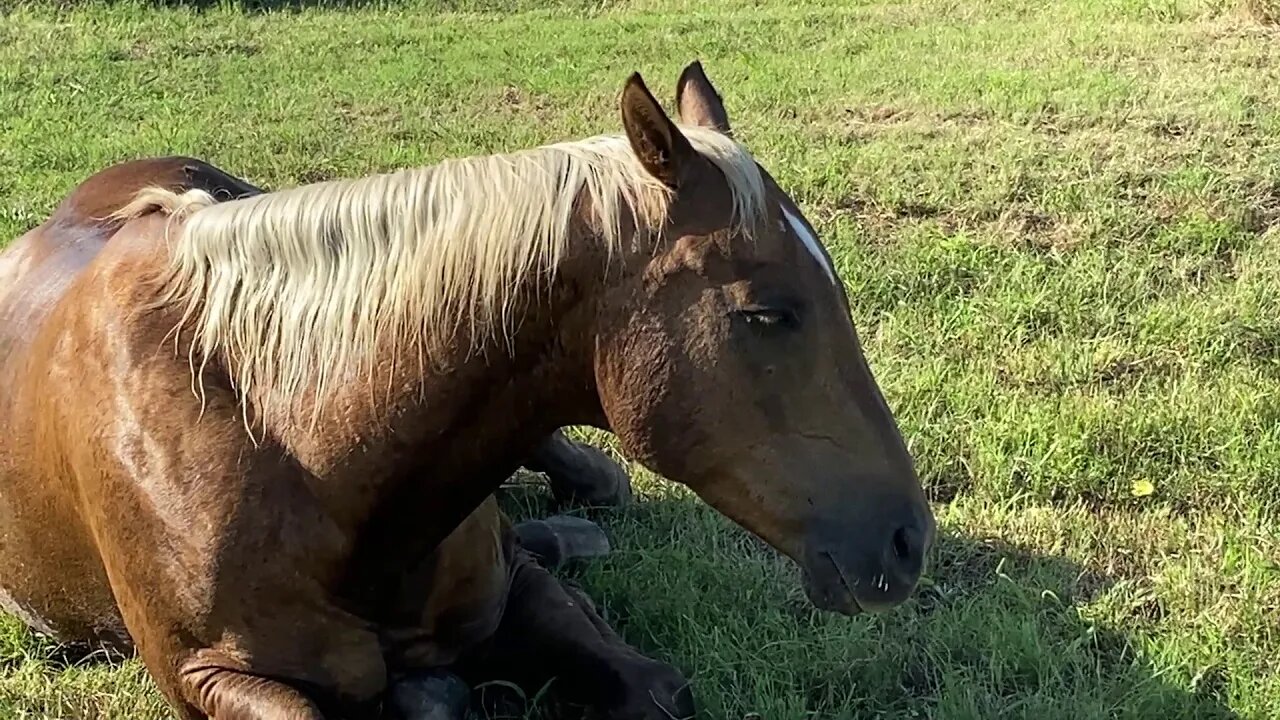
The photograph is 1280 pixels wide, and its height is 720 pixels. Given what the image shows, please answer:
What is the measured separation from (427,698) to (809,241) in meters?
1.20

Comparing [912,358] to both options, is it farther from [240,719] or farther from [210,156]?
[210,156]

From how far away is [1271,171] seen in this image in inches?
229

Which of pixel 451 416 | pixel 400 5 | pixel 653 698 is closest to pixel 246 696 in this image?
pixel 451 416

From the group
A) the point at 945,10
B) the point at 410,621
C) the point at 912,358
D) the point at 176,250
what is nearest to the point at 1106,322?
the point at 912,358

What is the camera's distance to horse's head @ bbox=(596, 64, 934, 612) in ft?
6.73

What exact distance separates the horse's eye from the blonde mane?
0.14m

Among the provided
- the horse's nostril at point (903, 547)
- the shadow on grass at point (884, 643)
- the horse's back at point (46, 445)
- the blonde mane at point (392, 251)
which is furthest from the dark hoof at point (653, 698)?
the horse's back at point (46, 445)

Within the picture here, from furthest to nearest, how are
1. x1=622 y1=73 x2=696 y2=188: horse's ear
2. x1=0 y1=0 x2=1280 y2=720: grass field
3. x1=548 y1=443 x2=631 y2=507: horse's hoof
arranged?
x1=548 y1=443 x2=631 y2=507: horse's hoof
x1=0 y1=0 x2=1280 y2=720: grass field
x1=622 y1=73 x2=696 y2=188: horse's ear

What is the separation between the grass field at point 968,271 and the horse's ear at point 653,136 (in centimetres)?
125

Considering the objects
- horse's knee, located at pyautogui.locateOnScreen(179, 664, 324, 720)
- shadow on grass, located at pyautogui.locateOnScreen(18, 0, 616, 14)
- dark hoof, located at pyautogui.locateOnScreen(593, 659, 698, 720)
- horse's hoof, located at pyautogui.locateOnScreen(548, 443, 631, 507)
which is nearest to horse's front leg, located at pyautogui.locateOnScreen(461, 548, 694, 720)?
dark hoof, located at pyautogui.locateOnScreen(593, 659, 698, 720)

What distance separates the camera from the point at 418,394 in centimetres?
220

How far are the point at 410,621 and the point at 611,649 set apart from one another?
0.45m

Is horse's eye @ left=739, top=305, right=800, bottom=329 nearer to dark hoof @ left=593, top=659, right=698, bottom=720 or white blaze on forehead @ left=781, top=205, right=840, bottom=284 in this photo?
white blaze on forehead @ left=781, top=205, right=840, bottom=284

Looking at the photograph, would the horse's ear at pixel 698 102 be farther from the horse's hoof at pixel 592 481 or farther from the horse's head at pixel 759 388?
the horse's hoof at pixel 592 481
